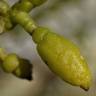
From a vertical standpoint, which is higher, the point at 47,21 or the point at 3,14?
the point at 3,14

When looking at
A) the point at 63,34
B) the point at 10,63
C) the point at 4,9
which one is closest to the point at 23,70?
the point at 10,63

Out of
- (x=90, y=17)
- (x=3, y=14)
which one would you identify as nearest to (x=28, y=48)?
(x=90, y=17)

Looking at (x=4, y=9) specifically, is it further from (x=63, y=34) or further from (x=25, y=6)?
(x=63, y=34)

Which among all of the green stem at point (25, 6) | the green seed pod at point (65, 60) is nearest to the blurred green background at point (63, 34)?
the green stem at point (25, 6)

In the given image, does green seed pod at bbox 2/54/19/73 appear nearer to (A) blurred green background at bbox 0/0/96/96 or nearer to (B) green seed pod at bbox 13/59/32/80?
(B) green seed pod at bbox 13/59/32/80

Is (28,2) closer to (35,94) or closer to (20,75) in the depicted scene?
(20,75)

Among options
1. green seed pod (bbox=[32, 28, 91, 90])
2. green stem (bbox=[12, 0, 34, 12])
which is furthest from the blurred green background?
green seed pod (bbox=[32, 28, 91, 90])

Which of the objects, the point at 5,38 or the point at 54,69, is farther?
the point at 5,38
